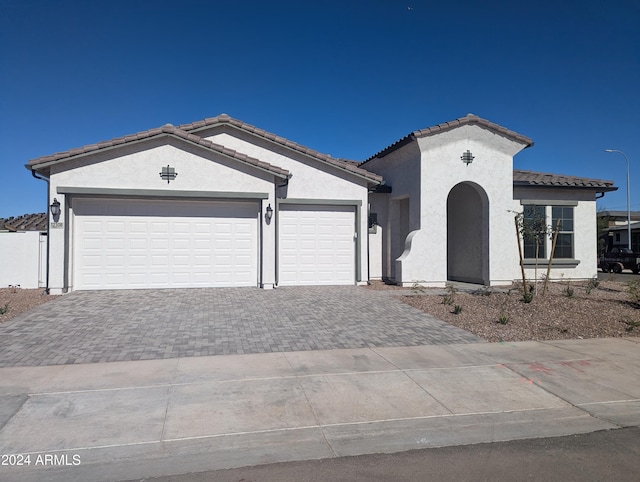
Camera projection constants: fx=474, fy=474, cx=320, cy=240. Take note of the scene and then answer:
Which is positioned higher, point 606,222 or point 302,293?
point 606,222

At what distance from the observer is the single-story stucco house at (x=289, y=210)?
13.3 meters

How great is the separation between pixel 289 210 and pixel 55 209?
6.60 meters

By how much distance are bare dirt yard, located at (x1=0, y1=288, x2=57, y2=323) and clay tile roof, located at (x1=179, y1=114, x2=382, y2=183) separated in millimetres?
6750

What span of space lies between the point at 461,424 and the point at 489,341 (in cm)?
388

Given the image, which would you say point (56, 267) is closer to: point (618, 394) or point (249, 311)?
point (249, 311)

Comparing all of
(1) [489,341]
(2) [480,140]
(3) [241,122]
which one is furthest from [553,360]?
(3) [241,122]

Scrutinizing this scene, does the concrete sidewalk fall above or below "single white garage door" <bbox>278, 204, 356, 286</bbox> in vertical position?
below

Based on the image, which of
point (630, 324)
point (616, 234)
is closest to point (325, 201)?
Answer: point (630, 324)

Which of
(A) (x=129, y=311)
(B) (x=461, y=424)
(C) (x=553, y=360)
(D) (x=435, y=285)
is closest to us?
(B) (x=461, y=424)

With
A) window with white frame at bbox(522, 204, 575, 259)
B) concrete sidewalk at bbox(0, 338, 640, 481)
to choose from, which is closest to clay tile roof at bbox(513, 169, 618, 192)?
window with white frame at bbox(522, 204, 575, 259)

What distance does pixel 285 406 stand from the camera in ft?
17.6

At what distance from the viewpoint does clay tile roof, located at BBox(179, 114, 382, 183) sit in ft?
50.5

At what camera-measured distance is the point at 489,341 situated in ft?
28.2

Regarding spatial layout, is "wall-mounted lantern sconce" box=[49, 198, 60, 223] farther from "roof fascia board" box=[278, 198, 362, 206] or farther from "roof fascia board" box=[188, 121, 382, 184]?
"roof fascia board" box=[278, 198, 362, 206]
